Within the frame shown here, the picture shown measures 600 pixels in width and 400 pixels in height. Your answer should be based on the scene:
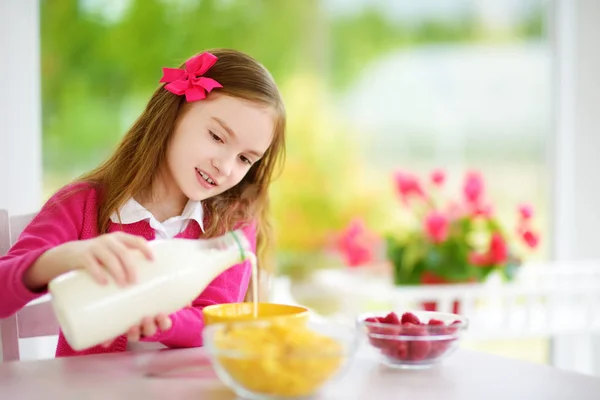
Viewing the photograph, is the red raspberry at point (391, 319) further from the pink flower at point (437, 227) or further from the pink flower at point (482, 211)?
the pink flower at point (482, 211)

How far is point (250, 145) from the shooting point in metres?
1.23

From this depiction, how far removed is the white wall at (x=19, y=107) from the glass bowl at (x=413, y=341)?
118cm

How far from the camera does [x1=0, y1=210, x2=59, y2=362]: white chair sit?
1189 millimetres

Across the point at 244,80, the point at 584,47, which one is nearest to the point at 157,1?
the point at 584,47

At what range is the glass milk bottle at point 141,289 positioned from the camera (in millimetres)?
812

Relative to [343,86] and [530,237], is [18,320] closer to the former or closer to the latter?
[530,237]

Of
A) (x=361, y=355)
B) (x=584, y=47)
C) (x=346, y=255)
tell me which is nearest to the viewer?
(x=361, y=355)

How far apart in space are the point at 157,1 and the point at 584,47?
1.76m

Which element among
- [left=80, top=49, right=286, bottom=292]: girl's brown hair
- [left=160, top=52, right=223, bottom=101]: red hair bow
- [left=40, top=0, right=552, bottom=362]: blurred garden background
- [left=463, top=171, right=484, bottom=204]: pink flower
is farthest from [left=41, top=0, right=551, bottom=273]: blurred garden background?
[left=160, top=52, right=223, bottom=101]: red hair bow

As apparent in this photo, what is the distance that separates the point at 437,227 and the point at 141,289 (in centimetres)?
129

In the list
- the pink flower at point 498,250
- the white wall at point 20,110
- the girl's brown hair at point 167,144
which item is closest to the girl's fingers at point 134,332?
the girl's brown hair at point 167,144

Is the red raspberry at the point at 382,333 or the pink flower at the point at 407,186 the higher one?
the pink flower at the point at 407,186

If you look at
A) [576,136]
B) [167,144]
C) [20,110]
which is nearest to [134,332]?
[167,144]

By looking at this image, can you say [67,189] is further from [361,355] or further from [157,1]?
[157,1]
